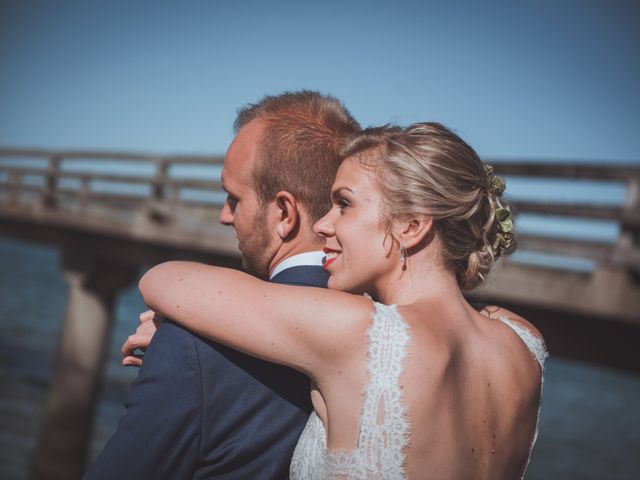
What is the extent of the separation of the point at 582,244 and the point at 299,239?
276cm

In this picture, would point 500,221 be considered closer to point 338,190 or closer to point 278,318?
point 338,190

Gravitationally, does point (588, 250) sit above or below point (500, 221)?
below

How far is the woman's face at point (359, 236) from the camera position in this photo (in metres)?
1.87

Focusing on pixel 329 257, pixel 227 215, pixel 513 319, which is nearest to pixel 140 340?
pixel 227 215

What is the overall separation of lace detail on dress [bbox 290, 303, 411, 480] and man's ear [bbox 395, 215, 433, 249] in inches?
12.0

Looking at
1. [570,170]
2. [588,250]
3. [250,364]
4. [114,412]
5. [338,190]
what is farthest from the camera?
[114,412]

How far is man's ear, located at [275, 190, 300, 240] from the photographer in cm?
201

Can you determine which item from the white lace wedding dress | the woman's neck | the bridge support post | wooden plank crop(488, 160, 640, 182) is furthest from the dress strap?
the bridge support post

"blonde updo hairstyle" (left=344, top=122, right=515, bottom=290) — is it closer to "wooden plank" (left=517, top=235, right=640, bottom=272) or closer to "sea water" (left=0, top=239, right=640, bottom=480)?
"wooden plank" (left=517, top=235, right=640, bottom=272)

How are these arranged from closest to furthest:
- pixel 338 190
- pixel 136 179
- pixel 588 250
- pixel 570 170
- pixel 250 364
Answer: pixel 250 364 < pixel 338 190 < pixel 588 250 < pixel 570 170 < pixel 136 179

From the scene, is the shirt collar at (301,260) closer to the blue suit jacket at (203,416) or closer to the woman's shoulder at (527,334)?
the blue suit jacket at (203,416)

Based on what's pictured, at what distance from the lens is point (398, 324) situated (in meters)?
1.62

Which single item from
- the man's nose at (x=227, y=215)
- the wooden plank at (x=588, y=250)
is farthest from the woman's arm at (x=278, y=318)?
the wooden plank at (x=588, y=250)

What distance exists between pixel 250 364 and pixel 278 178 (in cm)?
67
